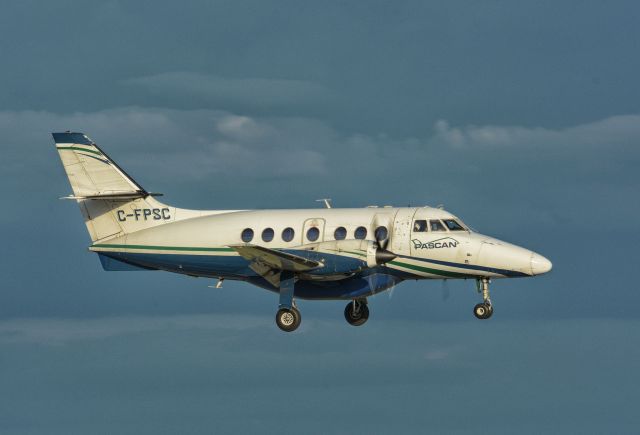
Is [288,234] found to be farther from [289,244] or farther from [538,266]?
[538,266]

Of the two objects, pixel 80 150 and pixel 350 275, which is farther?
pixel 80 150

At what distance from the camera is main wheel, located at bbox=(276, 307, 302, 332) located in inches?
1309

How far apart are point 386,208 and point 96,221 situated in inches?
398

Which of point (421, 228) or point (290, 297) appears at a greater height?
point (421, 228)

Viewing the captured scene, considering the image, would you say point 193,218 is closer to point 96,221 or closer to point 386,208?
point 96,221

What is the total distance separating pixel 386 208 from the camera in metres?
34.2

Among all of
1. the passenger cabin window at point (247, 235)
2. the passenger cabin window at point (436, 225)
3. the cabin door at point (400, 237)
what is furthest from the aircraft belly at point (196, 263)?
the passenger cabin window at point (436, 225)

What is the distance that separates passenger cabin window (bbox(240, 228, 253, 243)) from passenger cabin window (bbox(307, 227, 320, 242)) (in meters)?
2.06

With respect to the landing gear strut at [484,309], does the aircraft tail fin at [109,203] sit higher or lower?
higher

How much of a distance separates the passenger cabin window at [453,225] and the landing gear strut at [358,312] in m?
4.62

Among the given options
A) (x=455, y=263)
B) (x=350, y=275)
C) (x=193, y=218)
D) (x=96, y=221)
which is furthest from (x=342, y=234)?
(x=96, y=221)

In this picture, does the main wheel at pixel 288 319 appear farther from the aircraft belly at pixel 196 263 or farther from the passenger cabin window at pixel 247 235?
the passenger cabin window at pixel 247 235

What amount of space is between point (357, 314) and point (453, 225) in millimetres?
5154

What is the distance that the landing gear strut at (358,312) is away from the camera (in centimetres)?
3641
